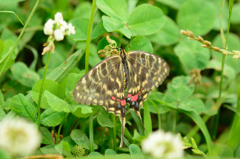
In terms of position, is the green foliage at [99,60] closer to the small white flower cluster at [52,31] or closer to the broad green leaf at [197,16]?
the broad green leaf at [197,16]

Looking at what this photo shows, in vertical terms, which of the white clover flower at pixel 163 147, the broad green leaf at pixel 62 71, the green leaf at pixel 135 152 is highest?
the broad green leaf at pixel 62 71

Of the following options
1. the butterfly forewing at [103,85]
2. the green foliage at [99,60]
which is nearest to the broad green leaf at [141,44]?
the green foliage at [99,60]

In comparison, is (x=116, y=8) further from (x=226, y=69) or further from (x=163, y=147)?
(x=163, y=147)

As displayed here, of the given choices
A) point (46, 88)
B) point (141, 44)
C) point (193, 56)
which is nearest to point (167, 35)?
point (193, 56)

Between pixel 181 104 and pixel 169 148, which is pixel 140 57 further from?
pixel 169 148

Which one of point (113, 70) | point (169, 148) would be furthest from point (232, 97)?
point (169, 148)

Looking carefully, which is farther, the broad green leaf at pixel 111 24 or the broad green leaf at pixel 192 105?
the broad green leaf at pixel 192 105

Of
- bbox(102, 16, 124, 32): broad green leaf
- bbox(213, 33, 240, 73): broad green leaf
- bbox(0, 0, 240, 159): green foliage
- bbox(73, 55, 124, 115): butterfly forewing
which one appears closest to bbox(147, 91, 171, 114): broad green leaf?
bbox(0, 0, 240, 159): green foliage
